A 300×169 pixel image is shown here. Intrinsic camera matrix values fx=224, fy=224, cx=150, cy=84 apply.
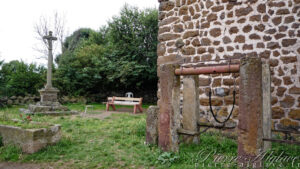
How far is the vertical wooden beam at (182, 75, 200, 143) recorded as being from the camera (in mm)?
4125

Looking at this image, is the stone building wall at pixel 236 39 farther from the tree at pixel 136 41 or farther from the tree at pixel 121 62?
the tree at pixel 136 41

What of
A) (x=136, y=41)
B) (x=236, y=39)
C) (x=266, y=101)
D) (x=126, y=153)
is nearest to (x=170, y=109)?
(x=126, y=153)

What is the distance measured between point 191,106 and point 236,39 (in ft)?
5.54

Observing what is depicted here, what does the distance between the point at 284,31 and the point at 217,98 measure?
1.74 m

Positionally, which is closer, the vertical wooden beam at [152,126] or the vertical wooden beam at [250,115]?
the vertical wooden beam at [250,115]

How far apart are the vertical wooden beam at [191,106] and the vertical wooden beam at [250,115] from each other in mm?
1426

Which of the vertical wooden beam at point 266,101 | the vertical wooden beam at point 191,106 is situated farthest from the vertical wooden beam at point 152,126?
the vertical wooden beam at point 266,101

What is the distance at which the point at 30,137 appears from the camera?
3.65m

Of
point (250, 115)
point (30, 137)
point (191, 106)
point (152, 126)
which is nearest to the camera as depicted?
point (250, 115)

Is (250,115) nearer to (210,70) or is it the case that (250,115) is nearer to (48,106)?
(210,70)

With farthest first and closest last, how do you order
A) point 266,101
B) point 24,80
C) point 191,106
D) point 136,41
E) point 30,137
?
point 136,41
point 24,80
point 191,106
point 30,137
point 266,101

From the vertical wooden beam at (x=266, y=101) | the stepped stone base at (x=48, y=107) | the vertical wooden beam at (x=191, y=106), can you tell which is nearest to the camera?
the vertical wooden beam at (x=266, y=101)

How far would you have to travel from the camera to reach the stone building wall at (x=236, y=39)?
13.2 ft

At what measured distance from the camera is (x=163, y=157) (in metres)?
3.22
